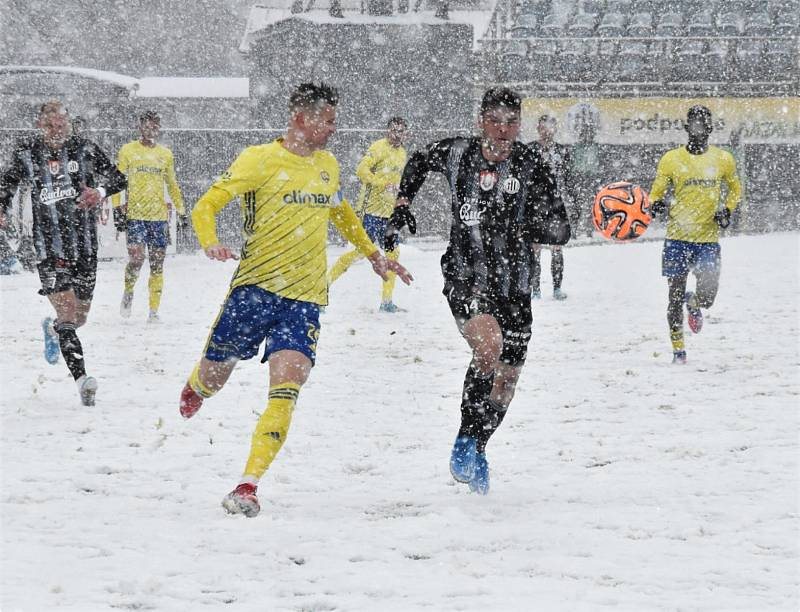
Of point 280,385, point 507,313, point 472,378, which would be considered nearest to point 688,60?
point 507,313

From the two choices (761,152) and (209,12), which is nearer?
(761,152)

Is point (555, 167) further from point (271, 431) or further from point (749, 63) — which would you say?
point (749, 63)

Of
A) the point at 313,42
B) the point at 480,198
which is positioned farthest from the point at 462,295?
the point at 313,42

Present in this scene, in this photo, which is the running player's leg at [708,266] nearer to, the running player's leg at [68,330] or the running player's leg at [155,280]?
the running player's leg at [68,330]

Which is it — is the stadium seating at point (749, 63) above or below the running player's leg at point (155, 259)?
above

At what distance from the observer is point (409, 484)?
600 cm

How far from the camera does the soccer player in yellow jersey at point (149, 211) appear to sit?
12320mm

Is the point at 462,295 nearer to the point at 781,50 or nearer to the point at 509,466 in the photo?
the point at 509,466

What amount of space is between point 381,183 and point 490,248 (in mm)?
7147

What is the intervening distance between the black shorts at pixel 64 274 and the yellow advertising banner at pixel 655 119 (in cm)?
1914

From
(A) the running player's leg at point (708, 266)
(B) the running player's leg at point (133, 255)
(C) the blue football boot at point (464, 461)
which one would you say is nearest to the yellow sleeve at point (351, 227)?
(C) the blue football boot at point (464, 461)

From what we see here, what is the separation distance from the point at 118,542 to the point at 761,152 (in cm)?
2373

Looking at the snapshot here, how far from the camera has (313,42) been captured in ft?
97.1

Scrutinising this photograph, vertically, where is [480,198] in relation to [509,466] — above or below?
above
